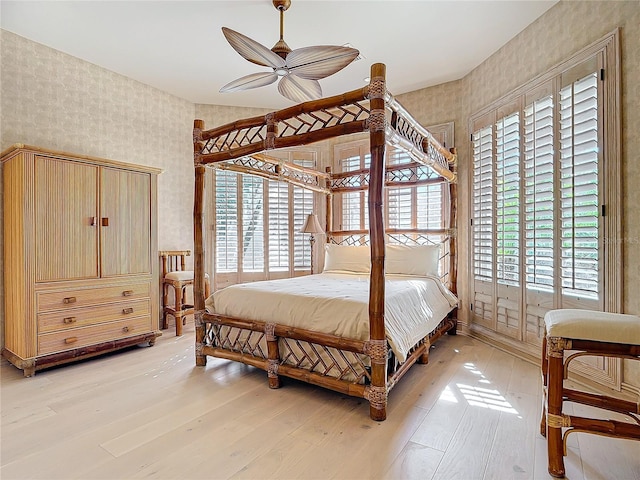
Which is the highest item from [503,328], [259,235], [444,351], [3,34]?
[3,34]

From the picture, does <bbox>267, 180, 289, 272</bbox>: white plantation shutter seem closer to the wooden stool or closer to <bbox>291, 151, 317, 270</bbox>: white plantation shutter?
<bbox>291, 151, 317, 270</bbox>: white plantation shutter

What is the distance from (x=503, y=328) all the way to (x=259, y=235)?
326 centimetres

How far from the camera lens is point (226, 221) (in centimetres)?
483

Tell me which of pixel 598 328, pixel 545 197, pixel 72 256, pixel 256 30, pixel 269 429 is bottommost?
pixel 269 429

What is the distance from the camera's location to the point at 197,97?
461 cm

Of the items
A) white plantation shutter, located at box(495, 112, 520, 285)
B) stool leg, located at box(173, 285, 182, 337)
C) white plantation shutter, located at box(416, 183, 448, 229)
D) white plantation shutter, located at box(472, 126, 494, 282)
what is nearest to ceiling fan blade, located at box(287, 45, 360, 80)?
white plantation shutter, located at box(495, 112, 520, 285)

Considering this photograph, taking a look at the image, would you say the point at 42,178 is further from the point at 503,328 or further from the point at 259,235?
the point at 503,328

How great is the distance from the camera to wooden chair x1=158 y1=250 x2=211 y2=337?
4.04m

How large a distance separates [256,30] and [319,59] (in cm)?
121

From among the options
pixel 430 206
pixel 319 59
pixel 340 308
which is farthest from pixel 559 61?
pixel 340 308

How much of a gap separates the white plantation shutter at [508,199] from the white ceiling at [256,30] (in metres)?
0.89

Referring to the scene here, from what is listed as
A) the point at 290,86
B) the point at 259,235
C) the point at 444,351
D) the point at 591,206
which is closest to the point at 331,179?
the point at 259,235

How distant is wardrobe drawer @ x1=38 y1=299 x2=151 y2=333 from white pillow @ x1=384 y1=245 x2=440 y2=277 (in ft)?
8.93

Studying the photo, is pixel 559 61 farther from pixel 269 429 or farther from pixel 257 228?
pixel 257 228
